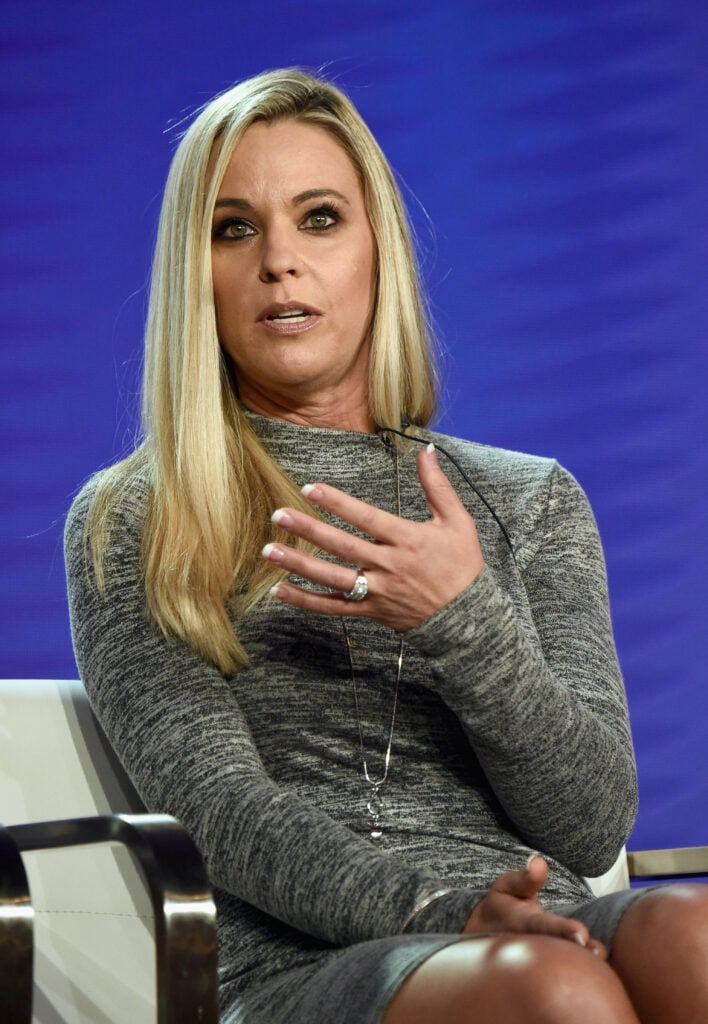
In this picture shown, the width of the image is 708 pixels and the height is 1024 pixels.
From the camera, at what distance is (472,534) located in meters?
1.21

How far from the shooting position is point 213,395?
146cm

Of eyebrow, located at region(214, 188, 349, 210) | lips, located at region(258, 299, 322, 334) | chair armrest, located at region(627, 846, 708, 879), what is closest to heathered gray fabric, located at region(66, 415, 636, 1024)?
lips, located at region(258, 299, 322, 334)

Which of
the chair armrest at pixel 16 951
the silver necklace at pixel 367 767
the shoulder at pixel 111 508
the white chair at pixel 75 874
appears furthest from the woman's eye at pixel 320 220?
the chair armrest at pixel 16 951

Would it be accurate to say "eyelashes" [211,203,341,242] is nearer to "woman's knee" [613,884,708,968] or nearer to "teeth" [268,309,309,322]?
"teeth" [268,309,309,322]

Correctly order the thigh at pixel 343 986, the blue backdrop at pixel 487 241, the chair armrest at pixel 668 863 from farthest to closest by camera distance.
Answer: the blue backdrop at pixel 487 241 < the chair armrest at pixel 668 863 < the thigh at pixel 343 986

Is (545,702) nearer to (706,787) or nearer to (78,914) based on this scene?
(78,914)

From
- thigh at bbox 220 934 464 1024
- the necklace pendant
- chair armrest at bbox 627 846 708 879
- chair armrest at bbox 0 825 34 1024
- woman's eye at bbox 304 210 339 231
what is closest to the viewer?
chair armrest at bbox 0 825 34 1024

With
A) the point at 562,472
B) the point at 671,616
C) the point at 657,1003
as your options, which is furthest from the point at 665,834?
the point at 657,1003

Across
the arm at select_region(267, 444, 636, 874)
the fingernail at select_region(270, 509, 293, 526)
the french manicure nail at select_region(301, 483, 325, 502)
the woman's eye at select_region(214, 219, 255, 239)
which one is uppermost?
the woman's eye at select_region(214, 219, 255, 239)

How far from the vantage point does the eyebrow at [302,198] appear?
1.48m

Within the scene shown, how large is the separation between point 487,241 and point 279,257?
108 cm

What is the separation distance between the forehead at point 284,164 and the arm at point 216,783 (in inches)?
13.9

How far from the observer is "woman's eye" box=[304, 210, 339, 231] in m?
1.52

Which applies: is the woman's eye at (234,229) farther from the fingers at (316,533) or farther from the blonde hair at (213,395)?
the fingers at (316,533)
